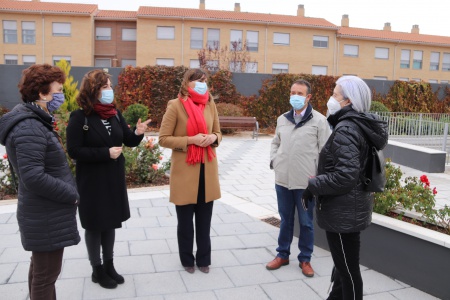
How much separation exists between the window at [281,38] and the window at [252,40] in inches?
62.5

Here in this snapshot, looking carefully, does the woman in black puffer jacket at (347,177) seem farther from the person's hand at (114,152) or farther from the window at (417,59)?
the window at (417,59)

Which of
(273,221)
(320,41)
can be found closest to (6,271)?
(273,221)

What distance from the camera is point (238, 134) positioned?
17.8 metres

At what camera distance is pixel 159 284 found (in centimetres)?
392

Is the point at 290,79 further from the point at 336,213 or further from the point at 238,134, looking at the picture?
the point at 336,213

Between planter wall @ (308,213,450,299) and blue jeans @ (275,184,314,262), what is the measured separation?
572 millimetres

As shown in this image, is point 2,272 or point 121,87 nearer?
point 2,272

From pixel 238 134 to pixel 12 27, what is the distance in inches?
1028

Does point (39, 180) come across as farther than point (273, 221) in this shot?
No

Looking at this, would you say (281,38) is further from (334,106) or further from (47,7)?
(334,106)

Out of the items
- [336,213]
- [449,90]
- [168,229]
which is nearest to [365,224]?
[336,213]

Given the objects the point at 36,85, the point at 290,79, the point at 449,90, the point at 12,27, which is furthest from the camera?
the point at 12,27

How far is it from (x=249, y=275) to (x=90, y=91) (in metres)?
2.24

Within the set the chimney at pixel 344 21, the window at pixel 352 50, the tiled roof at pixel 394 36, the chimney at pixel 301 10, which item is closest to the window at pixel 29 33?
the chimney at pixel 301 10
